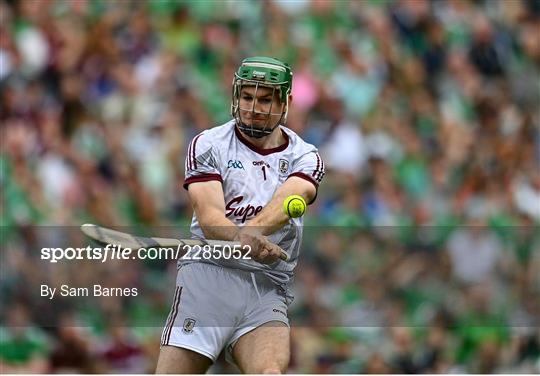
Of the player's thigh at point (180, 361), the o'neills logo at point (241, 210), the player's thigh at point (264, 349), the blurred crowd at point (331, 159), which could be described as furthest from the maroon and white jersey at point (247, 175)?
the blurred crowd at point (331, 159)

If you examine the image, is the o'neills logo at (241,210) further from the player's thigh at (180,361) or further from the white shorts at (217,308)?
the player's thigh at (180,361)

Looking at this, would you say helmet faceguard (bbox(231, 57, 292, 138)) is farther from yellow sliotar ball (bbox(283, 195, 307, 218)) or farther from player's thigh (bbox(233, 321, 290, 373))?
player's thigh (bbox(233, 321, 290, 373))

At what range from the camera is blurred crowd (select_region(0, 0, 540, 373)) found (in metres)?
8.11

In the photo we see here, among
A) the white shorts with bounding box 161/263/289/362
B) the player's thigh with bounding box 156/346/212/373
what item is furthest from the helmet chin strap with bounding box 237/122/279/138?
the player's thigh with bounding box 156/346/212/373

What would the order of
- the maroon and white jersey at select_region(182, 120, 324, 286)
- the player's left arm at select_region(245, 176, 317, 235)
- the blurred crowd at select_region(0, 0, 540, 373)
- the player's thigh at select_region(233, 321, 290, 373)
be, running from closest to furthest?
the player's thigh at select_region(233, 321, 290, 373)
the player's left arm at select_region(245, 176, 317, 235)
the maroon and white jersey at select_region(182, 120, 324, 286)
the blurred crowd at select_region(0, 0, 540, 373)

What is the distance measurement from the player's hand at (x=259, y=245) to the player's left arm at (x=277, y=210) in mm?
20

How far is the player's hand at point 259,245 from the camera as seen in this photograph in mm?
4855

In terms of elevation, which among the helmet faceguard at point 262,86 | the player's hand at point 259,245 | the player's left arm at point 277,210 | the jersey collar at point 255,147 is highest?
the helmet faceguard at point 262,86

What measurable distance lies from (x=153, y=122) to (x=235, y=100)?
12.4 feet

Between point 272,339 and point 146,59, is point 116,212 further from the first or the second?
point 272,339

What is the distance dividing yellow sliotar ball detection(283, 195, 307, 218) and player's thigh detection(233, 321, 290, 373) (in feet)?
1.45

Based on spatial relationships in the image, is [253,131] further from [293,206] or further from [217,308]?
[217,308]

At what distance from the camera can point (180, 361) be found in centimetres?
486

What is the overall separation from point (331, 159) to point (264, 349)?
3.99 meters
